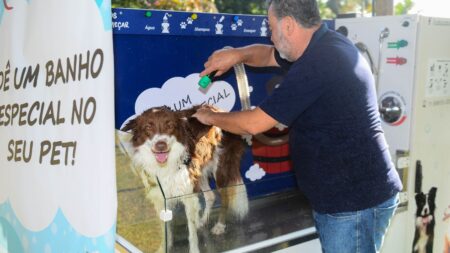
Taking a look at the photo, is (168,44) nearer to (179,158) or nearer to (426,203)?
(179,158)

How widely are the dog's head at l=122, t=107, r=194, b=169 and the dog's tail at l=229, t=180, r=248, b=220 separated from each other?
0.32 metres

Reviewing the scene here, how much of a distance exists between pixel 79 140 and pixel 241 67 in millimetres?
1324

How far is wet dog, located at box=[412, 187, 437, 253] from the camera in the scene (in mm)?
3031

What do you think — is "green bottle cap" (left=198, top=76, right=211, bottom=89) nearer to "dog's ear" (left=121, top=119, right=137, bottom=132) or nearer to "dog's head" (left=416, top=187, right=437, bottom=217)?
"dog's ear" (left=121, top=119, right=137, bottom=132)

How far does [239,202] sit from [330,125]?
71cm

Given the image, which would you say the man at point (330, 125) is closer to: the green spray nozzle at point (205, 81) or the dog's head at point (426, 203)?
the green spray nozzle at point (205, 81)

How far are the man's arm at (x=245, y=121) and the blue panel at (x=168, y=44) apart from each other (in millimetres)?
465

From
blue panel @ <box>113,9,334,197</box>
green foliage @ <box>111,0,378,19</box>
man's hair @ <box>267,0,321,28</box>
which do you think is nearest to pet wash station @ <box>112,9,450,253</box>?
blue panel @ <box>113,9,334,197</box>

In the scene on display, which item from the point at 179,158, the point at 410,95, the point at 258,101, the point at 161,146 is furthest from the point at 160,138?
the point at 410,95

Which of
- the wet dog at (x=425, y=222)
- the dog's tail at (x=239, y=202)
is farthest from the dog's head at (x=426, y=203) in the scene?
the dog's tail at (x=239, y=202)

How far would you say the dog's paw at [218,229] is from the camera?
2.38 metres

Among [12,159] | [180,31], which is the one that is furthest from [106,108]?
[180,31]

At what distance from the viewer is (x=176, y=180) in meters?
A: 2.41

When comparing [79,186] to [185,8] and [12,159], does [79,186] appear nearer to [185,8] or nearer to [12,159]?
[12,159]
